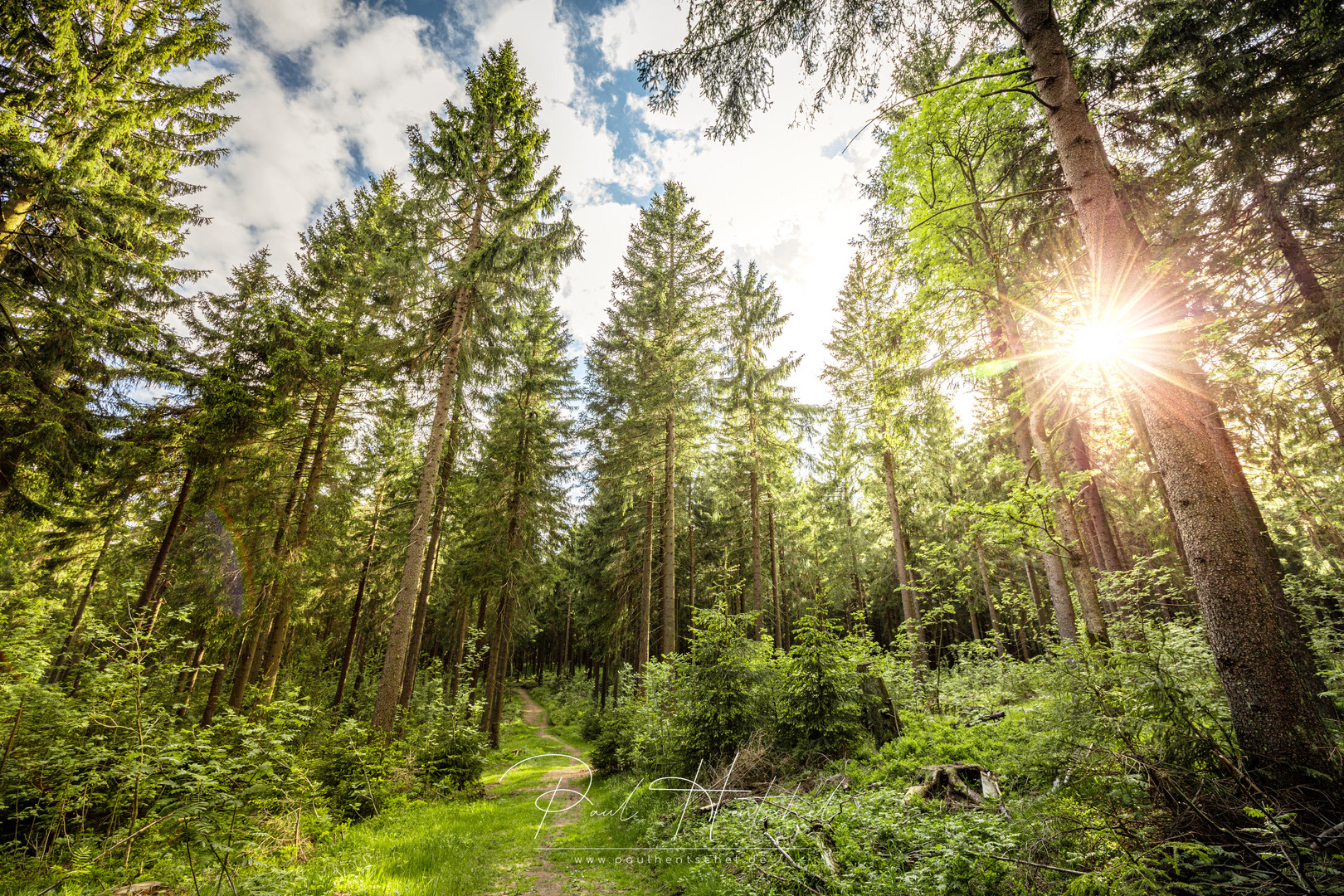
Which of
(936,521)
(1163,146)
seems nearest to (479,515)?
(1163,146)

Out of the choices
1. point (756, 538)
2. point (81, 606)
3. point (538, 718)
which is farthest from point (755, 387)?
point (81, 606)

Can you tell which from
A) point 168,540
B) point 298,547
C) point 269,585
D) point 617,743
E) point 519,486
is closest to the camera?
point 269,585

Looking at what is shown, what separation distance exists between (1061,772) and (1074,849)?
1.28 metres

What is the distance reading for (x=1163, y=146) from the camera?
7.77 meters

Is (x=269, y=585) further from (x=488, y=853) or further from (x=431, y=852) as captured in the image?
(x=488, y=853)

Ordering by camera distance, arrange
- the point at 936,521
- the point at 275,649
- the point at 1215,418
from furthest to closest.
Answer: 1. the point at 936,521
2. the point at 275,649
3. the point at 1215,418

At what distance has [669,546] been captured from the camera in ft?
49.4

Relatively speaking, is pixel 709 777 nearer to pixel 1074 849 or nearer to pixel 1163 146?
pixel 1074 849

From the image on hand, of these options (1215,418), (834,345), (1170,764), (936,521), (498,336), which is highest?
(834,345)

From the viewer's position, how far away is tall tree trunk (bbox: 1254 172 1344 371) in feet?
22.4

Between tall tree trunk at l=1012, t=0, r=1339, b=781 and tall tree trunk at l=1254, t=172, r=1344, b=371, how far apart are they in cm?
499

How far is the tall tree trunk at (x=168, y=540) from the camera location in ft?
40.3

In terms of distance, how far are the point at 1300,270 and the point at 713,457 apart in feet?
49.5

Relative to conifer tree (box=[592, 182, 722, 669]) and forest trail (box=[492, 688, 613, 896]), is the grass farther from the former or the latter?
conifer tree (box=[592, 182, 722, 669])
